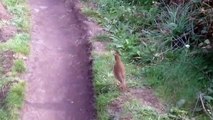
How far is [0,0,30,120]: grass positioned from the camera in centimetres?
640

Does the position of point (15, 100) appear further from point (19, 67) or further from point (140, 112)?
point (140, 112)

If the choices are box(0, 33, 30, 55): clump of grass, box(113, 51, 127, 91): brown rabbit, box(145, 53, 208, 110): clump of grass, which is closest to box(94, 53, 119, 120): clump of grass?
box(113, 51, 127, 91): brown rabbit

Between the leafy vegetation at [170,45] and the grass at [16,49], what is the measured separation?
1380 millimetres

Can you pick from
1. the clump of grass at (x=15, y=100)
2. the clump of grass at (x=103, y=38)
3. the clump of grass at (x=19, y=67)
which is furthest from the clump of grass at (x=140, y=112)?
the clump of grass at (x=103, y=38)

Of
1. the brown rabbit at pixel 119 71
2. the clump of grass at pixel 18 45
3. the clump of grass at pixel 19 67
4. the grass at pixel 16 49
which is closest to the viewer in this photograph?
the grass at pixel 16 49

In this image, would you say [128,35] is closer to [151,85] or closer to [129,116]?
[151,85]

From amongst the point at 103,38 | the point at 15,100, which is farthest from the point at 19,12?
the point at 15,100

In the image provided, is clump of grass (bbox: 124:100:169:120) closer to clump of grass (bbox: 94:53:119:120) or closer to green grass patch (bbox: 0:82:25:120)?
clump of grass (bbox: 94:53:119:120)

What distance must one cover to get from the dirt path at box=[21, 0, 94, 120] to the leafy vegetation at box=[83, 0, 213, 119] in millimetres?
508

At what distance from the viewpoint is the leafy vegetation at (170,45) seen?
679 centimetres

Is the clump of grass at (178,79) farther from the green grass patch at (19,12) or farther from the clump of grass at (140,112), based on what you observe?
the green grass patch at (19,12)

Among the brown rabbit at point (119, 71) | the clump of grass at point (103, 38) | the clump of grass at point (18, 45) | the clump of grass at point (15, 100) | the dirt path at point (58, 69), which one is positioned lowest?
the dirt path at point (58, 69)

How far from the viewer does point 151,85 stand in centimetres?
711

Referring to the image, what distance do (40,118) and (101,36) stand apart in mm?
2638
